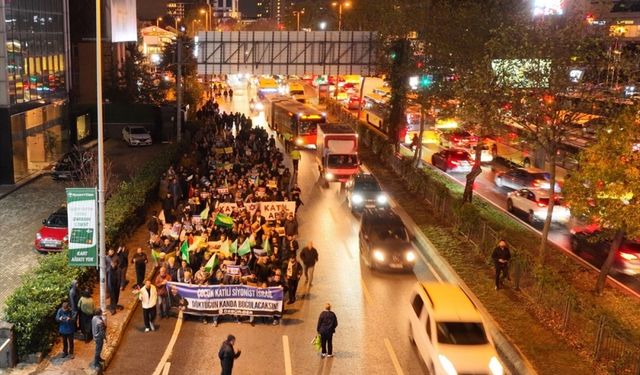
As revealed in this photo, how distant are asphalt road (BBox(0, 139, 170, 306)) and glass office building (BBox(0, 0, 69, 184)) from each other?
6.48 feet

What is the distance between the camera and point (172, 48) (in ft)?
216

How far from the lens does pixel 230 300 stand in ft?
62.3

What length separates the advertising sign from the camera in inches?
711

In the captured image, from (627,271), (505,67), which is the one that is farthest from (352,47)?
(627,271)

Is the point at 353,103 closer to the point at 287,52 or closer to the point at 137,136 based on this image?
the point at 287,52

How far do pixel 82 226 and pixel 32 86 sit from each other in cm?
2313

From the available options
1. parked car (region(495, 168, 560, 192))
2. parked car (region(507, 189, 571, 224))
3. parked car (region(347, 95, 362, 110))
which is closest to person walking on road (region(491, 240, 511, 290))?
Answer: parked car (region(507, 189, 571, 224))

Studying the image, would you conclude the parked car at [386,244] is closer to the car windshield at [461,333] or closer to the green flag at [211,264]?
the green flag at [211,264]

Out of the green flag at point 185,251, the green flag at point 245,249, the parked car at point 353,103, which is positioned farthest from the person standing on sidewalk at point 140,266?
the parked car at point 353,103

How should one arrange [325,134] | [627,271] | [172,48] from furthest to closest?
1. [172,48]
2. [325,134]
3. [627,271]

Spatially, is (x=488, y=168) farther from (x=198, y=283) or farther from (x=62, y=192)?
(x=198, y=283)

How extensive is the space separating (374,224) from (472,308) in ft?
29.0

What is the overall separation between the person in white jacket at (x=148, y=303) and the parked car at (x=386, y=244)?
26.4ft

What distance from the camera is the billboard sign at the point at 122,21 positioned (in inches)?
1982
